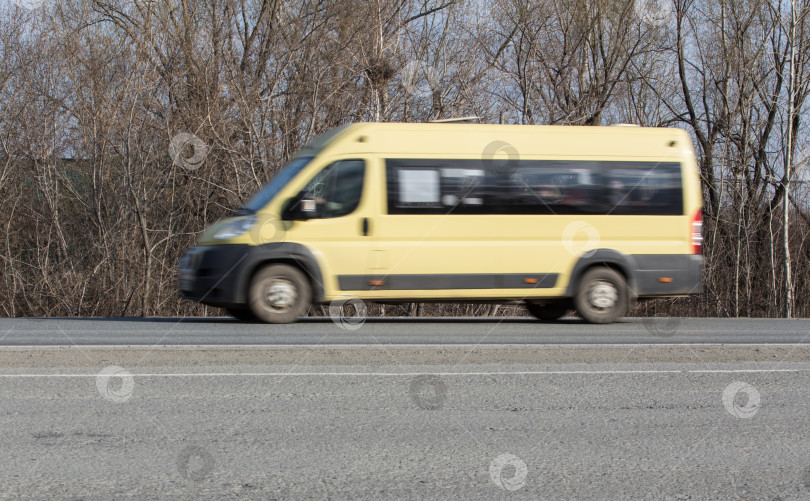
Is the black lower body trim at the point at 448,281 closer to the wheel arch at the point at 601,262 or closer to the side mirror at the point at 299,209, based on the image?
the wheel arch at the point at 601,262

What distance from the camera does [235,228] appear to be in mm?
11031

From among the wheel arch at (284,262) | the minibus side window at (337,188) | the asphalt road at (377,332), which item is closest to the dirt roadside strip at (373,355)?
the asphalt road at (377,332)

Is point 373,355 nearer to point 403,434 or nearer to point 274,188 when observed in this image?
point 403,434

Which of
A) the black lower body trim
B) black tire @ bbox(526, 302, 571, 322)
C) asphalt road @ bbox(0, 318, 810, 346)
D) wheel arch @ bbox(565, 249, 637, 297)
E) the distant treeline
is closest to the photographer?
asphalt road @ bbox(0, 318, 810, 346)

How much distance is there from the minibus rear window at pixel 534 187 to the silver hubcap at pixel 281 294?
1.61 m

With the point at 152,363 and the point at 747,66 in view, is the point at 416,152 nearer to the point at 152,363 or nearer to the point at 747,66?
the point at 152,363

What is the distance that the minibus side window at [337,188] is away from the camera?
36.4 feet

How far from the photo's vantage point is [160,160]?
23688mm

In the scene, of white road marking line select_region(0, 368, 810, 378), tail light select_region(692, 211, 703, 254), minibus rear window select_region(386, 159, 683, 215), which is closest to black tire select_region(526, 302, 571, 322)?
minibus rear window select_region(386, 159, 683, 215)

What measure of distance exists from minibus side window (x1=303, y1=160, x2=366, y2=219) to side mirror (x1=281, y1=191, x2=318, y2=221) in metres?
0.06

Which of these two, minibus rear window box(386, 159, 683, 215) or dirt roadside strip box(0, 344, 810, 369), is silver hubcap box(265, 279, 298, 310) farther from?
dirt roadside strip box(0, 344, 810, 369)

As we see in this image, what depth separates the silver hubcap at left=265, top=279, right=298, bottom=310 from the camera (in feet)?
36.3

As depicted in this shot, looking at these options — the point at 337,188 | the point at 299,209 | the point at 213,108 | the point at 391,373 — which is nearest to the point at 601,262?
the point at 337,188

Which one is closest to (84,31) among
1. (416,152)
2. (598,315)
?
(416,152)
